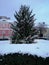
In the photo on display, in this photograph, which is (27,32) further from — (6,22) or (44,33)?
(44,33)

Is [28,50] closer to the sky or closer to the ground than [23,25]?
closer to the ground

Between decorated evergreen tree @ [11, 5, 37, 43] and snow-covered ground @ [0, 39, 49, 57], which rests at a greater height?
decorated evergreen tree @ [11, 5, 37, 43]

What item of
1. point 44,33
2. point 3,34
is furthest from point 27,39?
point 44,33

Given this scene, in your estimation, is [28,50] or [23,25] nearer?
[28,50]

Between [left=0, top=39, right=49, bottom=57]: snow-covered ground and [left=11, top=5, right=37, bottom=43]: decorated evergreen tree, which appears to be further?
[left=11, top=5, right=37, bottom=43]: decorated evergreen tree

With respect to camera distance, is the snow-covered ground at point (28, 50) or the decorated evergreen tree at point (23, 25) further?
the decorated evergreen tree at point (23, 25)

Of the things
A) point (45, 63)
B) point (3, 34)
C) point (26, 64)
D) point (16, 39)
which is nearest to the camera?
point (26, 64)

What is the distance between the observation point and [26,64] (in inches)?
279

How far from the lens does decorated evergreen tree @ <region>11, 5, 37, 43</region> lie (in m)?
28.5

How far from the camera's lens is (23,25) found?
94.1 feet

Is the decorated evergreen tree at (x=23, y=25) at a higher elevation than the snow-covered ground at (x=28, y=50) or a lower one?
higher

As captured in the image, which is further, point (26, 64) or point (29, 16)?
point (29, 16)

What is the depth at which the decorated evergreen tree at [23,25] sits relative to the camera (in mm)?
28469

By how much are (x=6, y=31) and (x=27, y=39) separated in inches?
1626
